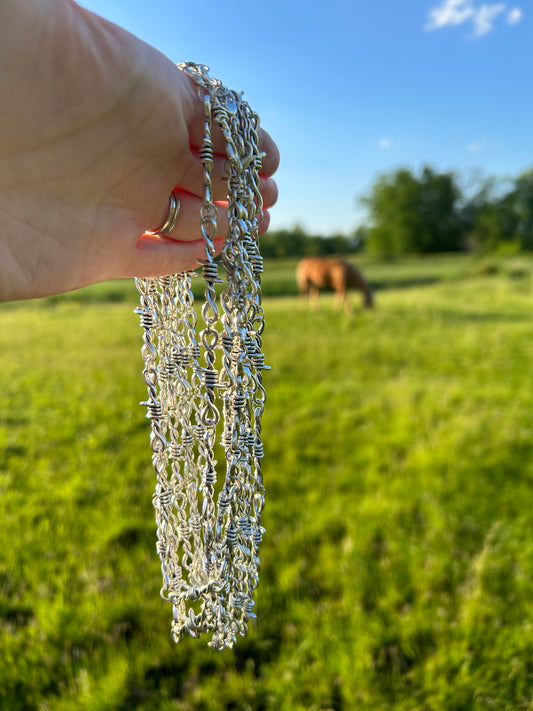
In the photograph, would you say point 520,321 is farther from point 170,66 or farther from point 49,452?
point 170,66

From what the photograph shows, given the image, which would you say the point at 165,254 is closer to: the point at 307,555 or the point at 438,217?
the point at 307,555

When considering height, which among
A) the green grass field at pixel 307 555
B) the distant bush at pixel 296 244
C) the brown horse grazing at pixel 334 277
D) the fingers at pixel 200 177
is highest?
the distant bush at pixel 296 244

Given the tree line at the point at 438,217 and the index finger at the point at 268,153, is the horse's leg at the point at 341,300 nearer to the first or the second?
the index finger at the point at 268,153

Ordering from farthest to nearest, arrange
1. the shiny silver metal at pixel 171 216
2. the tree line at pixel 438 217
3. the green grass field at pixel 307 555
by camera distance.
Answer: the tree line at pixel 438 217 < the green grass field at pixel 307 555 < the shiny silver metal at pixel 171 216

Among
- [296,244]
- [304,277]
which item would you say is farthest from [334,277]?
[296,244]

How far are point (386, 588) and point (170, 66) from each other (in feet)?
7.54

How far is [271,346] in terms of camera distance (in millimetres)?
7637

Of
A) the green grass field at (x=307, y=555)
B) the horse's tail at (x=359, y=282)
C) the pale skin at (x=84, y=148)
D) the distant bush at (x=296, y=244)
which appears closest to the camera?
the pale skin at (x=84, y=148)

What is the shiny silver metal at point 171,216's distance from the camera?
1312 millimetres

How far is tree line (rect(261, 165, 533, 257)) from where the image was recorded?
39281mm

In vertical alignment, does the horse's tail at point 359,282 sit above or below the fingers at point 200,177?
below

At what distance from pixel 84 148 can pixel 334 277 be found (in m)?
11.6

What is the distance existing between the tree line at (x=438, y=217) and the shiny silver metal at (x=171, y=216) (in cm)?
3626

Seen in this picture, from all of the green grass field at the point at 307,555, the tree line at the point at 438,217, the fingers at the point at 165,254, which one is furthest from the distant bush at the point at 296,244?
the fingers at the point at 165,254
